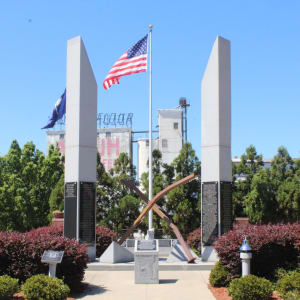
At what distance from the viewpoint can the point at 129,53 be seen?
22.0 m

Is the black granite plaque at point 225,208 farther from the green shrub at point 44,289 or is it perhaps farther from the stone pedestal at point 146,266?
the green shrub at point 44,289

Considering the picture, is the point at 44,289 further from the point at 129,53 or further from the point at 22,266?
the point at 129,53

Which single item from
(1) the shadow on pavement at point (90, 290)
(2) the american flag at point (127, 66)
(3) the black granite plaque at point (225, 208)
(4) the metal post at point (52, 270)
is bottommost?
(1) the shadow on pavement at point (90, 290)

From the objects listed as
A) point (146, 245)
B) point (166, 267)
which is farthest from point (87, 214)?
point (146, 245)

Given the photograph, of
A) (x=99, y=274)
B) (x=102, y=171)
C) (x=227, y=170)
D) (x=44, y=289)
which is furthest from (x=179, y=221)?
(x=44, y=289)

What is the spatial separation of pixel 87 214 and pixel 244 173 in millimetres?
15584

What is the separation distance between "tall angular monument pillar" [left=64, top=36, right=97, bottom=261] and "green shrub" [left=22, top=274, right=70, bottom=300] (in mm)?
6569

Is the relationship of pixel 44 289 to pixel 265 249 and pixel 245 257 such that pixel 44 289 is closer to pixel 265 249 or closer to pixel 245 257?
pixel 245 257

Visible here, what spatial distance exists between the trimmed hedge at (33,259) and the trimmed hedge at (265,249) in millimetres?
4140

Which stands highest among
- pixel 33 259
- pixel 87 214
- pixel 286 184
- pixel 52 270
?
pixel 286 184

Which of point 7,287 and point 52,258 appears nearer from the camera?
point 7,287

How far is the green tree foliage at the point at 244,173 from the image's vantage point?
3009 cm

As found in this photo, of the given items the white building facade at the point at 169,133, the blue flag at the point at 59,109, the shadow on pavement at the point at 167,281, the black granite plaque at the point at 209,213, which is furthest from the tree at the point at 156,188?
the white building facade at the point at 169,133

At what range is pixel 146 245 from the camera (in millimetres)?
14445
